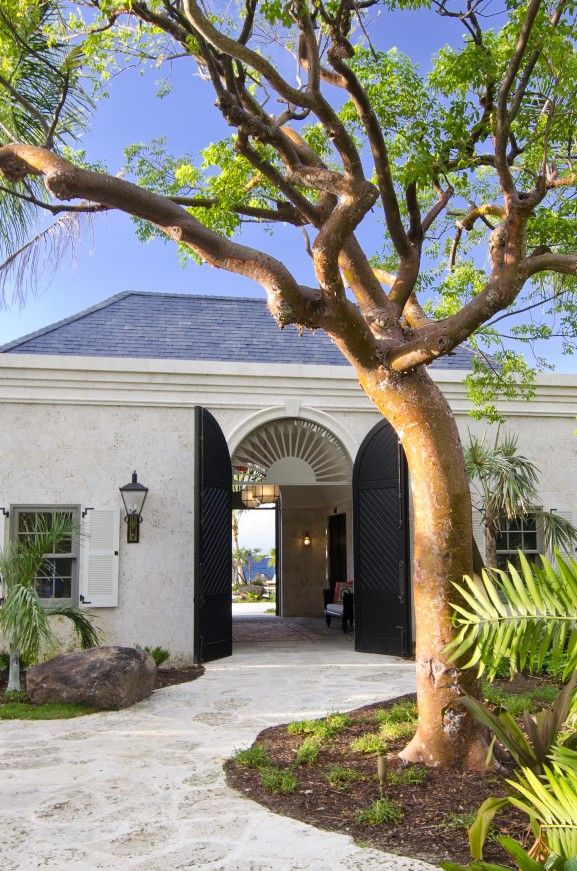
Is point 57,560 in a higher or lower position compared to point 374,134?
lower

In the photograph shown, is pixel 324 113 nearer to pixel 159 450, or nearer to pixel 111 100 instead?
pixel 111 100

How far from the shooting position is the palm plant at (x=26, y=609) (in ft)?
24.9

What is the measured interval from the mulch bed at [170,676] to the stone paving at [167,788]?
0.24 metres

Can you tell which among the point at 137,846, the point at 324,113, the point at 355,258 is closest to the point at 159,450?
the point at 355,258

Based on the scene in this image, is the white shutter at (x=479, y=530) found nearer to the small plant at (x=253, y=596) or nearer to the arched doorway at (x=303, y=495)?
the arched doorway at (x=303, y=495)

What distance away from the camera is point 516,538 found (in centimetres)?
1201

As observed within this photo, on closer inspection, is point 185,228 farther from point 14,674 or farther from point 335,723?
point 14,674

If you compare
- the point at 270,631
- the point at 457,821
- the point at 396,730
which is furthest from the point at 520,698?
the point at 270,631

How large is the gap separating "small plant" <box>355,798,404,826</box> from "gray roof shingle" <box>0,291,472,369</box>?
811 centimetres

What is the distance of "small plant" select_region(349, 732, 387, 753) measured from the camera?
5711 mm

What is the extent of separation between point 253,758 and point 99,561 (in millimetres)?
5270

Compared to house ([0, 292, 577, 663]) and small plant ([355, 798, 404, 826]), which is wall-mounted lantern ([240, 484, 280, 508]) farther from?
small plant ([355, 798, 404, 826])

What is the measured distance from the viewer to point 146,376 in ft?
35.3

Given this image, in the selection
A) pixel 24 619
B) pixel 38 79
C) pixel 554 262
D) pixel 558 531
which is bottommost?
pixel 24 619
